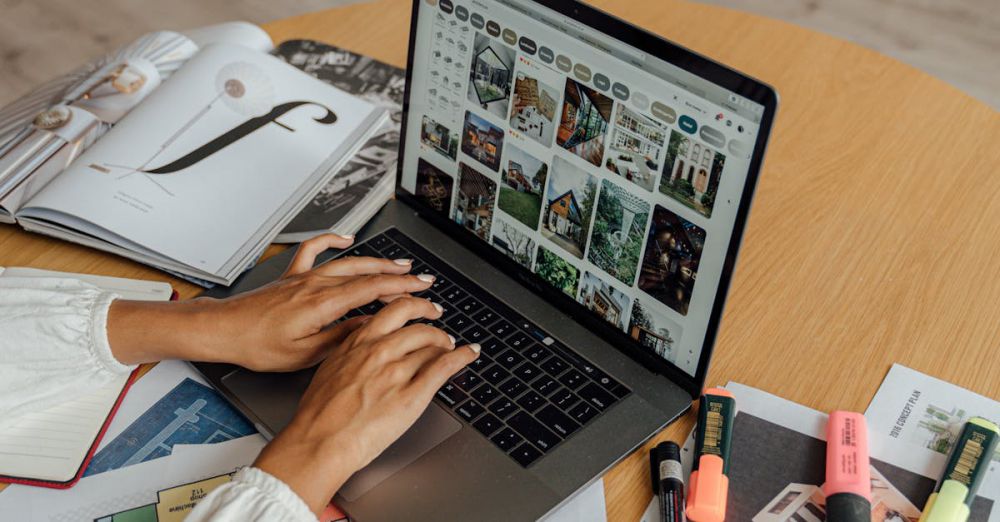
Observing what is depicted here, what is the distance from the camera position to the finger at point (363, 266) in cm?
95

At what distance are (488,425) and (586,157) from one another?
10.4 inches

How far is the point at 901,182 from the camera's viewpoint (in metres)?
1.15

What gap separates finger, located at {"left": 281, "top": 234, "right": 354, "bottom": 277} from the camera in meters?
0.97

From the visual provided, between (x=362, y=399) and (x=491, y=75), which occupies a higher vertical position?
(x=491, y=75)

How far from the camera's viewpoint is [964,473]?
0.81 meters

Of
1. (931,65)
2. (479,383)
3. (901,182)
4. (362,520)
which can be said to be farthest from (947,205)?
(931,65)

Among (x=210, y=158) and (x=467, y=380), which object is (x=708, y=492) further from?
(x=210, y=158)

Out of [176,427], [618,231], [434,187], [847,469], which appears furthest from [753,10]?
[176,427]

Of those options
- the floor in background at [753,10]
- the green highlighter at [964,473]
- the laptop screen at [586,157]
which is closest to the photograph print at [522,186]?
the laptop screen at [586,157]

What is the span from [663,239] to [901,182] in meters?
0.46

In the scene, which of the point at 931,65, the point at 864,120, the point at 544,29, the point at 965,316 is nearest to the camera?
the point at 544,29

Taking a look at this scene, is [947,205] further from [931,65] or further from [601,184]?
[931,65]

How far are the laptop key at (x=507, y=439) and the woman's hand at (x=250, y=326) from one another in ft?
0.57

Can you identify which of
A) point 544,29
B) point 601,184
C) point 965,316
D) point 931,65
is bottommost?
point 931,65
